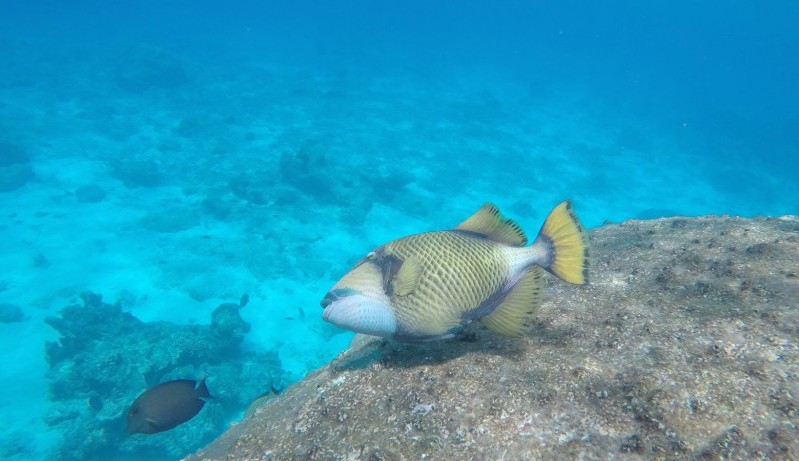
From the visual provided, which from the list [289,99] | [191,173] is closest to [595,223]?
[191,173]

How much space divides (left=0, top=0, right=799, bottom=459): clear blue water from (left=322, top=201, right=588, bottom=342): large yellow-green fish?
9.17 metres

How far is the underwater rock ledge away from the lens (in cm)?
210

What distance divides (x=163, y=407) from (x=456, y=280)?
380 cm

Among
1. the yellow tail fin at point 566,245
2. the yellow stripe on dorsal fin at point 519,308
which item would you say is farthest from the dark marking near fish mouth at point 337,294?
the yellow tail fin at point 566,245

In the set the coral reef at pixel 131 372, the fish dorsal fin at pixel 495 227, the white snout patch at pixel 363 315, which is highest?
the fish dorsal fin at pixel 495 227

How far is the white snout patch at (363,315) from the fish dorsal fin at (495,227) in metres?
0.83

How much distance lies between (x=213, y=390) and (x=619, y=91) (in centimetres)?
7195

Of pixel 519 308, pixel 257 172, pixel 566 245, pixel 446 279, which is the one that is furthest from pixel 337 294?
pixel 257 172

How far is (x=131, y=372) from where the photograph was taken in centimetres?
1016

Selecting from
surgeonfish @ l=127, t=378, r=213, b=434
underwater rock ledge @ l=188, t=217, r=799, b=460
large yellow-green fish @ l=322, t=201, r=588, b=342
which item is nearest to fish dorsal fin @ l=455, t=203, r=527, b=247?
large yellow-green fish @ l=322, t=201, r=588, b=342

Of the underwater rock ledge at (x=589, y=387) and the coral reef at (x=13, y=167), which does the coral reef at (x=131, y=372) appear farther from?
the coral reef at (x=13, y=167)

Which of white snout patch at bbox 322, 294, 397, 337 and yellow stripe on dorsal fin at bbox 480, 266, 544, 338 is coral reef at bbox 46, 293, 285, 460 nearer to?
white snout patch at bbox 322, 294, 397, 337

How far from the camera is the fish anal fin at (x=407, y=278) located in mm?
2256

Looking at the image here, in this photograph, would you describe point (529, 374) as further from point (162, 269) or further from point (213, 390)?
point (162, 269)
